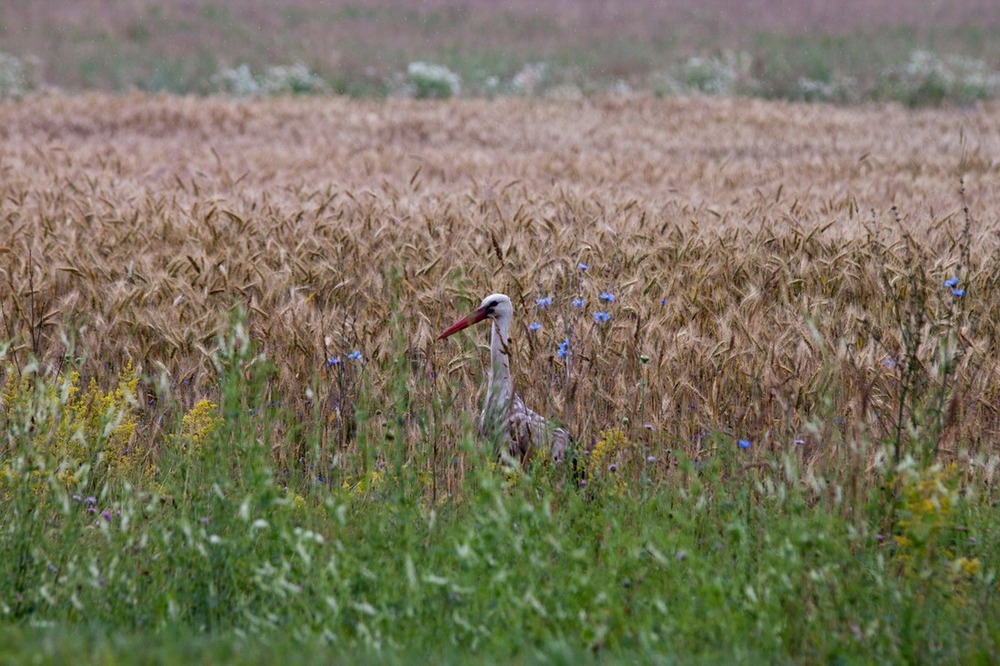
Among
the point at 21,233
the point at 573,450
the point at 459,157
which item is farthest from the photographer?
the point at 459,157

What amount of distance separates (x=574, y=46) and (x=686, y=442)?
3023cm

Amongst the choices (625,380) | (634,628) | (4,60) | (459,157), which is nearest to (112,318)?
(625,380)

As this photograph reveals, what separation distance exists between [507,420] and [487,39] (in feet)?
103

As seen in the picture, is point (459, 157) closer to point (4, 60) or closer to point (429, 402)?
point (429, 402)

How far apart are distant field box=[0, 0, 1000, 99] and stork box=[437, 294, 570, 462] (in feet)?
73.4

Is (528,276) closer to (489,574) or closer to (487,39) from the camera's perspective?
(489,574)

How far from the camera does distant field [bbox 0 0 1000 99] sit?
27.9m

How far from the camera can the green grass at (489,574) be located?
2934mm

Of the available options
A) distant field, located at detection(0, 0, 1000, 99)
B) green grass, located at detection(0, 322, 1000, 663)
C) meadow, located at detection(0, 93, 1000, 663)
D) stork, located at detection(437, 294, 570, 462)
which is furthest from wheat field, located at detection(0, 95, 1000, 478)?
distant field, located at detection(0, 0, 1000, 99)

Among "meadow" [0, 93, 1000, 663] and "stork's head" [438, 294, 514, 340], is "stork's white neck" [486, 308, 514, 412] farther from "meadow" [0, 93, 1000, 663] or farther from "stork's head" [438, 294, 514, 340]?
"meadow" [0, 93, 1000, 663]

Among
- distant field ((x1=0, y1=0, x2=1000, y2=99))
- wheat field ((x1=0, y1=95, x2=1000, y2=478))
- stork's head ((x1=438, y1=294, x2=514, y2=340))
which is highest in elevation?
distant field ((x1=0, y1=0, x2=1000, y2=99))

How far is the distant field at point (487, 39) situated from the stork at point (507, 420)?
Answer: 22.4 meters

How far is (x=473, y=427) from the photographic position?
464cm

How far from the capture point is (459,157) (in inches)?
523
